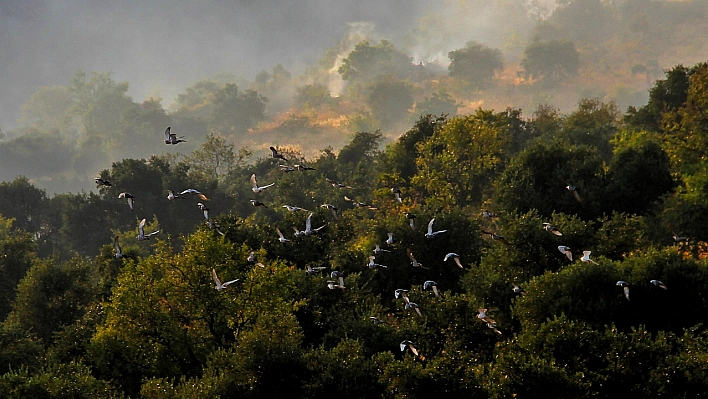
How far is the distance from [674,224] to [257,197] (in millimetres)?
69437

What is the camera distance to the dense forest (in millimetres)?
24594

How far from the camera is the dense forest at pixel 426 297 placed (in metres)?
24.6

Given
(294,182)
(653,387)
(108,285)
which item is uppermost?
(294,182)

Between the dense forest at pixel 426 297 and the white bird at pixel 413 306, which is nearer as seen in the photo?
the dense forest at pixel 426 297

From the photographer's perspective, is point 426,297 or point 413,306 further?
point 426,297

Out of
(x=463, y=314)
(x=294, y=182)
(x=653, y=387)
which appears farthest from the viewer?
(x=294, y=182)

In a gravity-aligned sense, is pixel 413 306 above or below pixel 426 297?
below

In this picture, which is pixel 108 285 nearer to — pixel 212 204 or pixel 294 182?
pixel 294 182

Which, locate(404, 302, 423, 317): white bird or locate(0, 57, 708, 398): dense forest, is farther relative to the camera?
locate(404, 302, 423, 317): white bird

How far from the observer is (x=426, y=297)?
3425cm

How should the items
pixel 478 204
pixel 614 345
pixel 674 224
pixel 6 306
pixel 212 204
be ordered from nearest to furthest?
1. pixel 614 345
2. pixel 674 224
3. pixel 6 306
4. pixel 478 204
5. pixel 212 204

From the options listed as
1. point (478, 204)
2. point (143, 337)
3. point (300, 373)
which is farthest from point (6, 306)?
point (478, 204)

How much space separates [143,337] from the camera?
31953 millimetres

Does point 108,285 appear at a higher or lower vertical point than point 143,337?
higher
